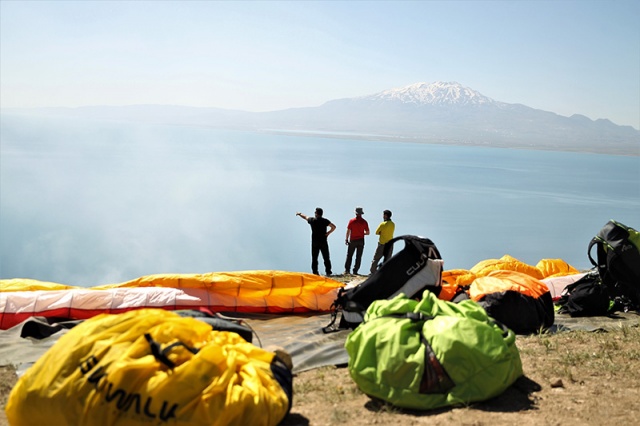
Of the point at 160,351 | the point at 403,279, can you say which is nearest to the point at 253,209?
the point at 403,279

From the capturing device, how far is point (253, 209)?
72562 millimetres

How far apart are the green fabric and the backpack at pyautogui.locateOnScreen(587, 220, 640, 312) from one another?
4289 millimetres

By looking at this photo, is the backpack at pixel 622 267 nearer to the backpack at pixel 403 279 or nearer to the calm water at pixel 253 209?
the backpack at pixel 403 279

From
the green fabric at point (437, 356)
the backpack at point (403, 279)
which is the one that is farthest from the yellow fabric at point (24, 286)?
the green fabric at point (437, 356)

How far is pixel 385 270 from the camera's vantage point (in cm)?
760

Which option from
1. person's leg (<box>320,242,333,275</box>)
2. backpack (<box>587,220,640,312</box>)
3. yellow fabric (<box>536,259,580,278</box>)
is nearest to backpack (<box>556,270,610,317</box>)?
backpack (<box>587,220,640,312</box>)

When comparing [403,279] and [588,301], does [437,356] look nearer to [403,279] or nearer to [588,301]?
[403,279]

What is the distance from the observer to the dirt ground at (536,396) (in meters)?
4.64

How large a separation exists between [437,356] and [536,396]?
97 centimetres

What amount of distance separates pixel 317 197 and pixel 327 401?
6786 centimetres

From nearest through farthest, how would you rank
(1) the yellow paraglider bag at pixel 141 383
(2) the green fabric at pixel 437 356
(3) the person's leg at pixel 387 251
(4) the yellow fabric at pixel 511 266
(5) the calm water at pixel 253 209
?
(1) the yellow paraglider bag at pixel 141 383
(2) the green fabric at pixel 437 356
(3) the person's leg at pixel 387 251
(4) the yellow fabric at pixel 511 266
(5) the calm water at pixel 253 209

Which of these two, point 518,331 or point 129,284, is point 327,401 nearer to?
point 518,331

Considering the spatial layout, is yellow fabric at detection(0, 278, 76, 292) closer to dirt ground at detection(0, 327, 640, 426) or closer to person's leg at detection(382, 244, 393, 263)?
dirt ground at detection(0, 327, 640, 426)

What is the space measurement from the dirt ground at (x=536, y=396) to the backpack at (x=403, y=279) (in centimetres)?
136
